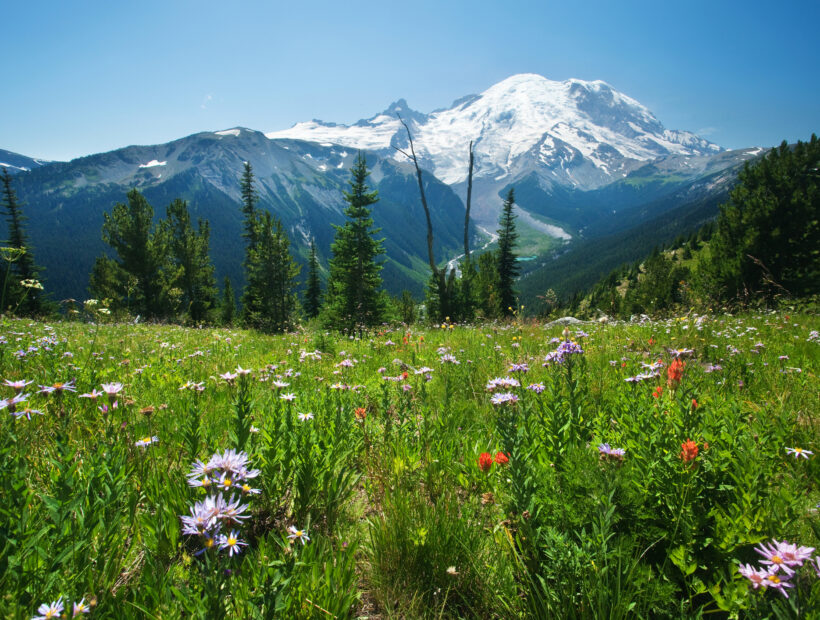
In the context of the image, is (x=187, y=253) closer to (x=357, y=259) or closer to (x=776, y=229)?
(x=357, y=259)

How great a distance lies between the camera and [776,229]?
79.9 feet

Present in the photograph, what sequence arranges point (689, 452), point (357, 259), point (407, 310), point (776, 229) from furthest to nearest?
1. point (407, 310)
2. point (357, 259)
3. point (776, 229)
4. point (689, 452)

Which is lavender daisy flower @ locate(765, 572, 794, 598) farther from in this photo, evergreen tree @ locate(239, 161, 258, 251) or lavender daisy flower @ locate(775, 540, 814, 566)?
evergreen tree @ locate(239, 161, 258, 251)

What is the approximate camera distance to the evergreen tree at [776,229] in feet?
79.0

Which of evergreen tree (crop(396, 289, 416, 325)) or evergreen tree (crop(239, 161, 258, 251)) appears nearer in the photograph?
evergreen tree (crop(396, 289, 416, 325))

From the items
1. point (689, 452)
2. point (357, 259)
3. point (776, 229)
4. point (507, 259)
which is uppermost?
point (776, 229)

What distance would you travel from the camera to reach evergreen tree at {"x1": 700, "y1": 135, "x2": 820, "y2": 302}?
2408cm

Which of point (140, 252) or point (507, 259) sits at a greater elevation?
point (507, 259)

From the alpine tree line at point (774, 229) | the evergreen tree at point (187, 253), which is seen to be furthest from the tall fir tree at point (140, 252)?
the alpine tree line at point (774, 229)

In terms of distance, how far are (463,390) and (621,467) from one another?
2497 millimetres

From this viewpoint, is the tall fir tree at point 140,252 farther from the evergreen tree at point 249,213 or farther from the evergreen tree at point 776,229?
the evergreen tree at point 776,229

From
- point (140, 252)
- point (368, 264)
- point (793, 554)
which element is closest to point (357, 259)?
point (368, 264)

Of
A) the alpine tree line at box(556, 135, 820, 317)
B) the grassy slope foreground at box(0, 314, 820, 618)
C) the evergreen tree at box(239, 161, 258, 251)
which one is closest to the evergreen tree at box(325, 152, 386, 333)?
the alpine tree line at box(556, 135, 820, 317)

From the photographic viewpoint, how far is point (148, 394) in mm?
3877
